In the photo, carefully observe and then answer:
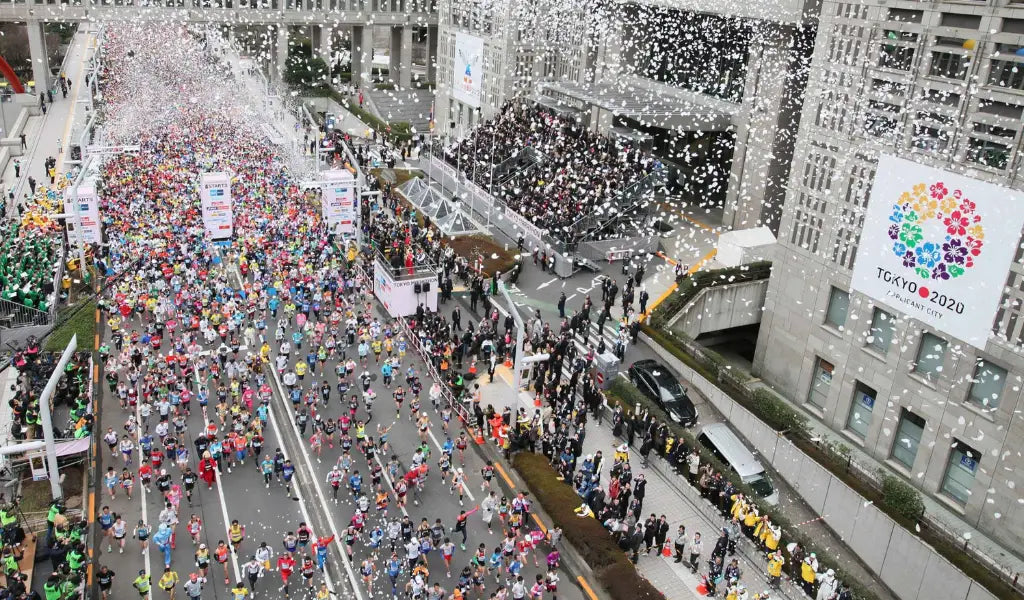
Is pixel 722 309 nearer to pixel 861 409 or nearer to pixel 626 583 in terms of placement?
pixel 861 409

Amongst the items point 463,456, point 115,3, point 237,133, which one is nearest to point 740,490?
point 463,456

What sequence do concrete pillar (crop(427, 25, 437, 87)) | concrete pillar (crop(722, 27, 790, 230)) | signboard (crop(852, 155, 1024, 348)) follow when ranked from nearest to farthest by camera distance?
signboard (crop(852, 155, 1024, 348)) < concrete pillar (crop(722, 27, 790, 230)) < concrete pillar (crop(427, 25, 437, 87))

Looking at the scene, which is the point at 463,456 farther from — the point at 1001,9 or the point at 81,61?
the point at 81,61

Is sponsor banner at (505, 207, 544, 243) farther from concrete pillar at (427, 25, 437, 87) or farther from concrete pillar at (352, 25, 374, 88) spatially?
concrete pillar at (427, 25, 437, 87)

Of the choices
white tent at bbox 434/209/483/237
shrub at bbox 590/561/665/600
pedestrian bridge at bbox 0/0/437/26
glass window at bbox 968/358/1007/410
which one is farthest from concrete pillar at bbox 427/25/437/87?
shrub at bbox 590/561/665/600

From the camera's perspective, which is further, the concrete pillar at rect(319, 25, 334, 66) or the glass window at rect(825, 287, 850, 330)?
the concrete pillar at rect(319, 25, 334, 66)

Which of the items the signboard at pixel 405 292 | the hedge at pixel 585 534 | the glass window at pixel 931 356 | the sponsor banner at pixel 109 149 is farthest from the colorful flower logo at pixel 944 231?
the sponsor banner at pixel 109 149

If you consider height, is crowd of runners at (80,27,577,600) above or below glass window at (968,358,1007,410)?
below
